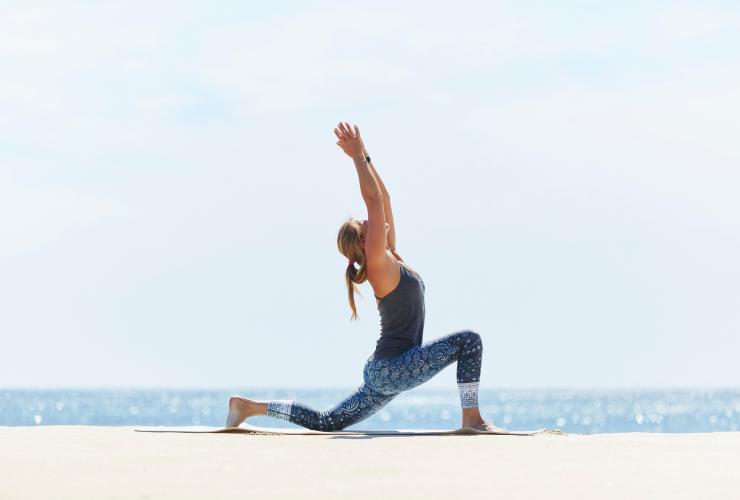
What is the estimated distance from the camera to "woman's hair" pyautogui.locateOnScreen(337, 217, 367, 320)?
7.79 meters

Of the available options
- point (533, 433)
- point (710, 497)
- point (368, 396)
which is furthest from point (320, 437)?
point (710, 497)

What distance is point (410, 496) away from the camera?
494 centimetres

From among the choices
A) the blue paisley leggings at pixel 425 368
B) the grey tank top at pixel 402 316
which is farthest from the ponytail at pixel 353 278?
the blue paisley leggings at pixel 425 368

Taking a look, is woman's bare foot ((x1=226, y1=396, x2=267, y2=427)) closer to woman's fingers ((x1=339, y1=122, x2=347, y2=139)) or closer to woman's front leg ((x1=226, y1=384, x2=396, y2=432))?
woman's front leg ((x1=226, y1=384, x2=396, y2=432))

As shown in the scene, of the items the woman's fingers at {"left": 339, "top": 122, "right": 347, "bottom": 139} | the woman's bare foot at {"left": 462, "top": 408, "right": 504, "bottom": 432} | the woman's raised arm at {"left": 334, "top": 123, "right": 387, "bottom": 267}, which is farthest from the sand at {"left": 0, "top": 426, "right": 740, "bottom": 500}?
the woman's fingers at {"left": 339, "top": 122, "right": 347, "bottom": 139}

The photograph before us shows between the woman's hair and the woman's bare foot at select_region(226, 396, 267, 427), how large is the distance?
1092 millimetres

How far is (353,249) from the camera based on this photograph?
780 centimetres

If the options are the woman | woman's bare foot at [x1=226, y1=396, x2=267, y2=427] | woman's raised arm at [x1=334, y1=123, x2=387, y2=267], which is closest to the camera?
woman's raised arm at [x1=334, y1=123, x2=387, y2=267]

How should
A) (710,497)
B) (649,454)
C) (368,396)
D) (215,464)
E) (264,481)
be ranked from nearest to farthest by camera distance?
(710,497)
(264,481)
(215,464)
(649,454)
(368,396)

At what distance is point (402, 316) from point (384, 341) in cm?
24

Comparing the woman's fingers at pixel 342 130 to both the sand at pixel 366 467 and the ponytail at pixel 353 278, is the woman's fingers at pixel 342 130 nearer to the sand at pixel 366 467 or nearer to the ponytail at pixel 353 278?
the ponytail at pixel 353 278

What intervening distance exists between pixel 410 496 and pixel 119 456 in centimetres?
189

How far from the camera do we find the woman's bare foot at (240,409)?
324 inches

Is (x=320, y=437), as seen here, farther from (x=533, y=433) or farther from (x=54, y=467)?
(x=54, y=467)
